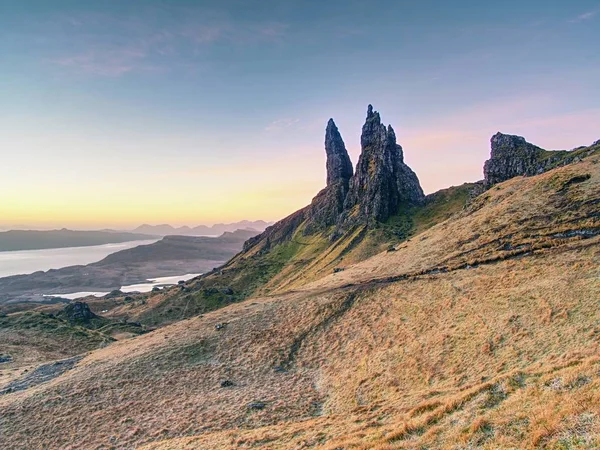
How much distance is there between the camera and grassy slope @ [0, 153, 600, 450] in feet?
60.5

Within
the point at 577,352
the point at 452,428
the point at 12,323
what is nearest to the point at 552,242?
the point at 577,352

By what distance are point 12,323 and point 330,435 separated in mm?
87128

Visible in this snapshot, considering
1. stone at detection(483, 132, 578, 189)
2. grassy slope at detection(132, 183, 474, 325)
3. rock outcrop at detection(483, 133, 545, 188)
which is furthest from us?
grassy slope at detection(132, 183, 474, 325)

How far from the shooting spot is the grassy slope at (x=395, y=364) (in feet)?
60.5

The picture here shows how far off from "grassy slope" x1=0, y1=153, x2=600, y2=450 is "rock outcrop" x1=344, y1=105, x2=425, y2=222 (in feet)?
300

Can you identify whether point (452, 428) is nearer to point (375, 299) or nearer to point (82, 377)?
point (375, 299)

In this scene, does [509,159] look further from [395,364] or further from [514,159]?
[395,364]

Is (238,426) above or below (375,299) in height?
below

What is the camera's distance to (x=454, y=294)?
43.3 m

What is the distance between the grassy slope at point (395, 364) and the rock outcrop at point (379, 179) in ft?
300

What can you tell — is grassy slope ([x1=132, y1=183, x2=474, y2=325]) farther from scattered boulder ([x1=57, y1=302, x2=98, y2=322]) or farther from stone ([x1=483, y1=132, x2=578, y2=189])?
stone ([x1=483, y1=132, x2=578, y2=189])

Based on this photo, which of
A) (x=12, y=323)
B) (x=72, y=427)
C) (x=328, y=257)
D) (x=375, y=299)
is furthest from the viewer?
(x=328, y=257)

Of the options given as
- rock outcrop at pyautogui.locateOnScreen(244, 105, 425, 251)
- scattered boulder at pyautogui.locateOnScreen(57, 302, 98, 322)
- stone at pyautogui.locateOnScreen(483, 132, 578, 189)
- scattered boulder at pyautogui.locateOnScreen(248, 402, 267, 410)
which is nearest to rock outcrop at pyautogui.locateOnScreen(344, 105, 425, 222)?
rock outcrop at pyautogui.locateOnScreen(244, 105, 425, 251)

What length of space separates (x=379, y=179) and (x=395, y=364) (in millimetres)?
130517
